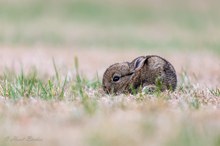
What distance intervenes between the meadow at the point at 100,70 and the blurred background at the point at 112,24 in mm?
31

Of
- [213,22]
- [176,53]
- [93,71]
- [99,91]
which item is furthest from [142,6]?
[99,91]

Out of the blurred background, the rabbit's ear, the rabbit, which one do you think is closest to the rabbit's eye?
the rabbit

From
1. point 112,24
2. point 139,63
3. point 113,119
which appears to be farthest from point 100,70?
point 112,24

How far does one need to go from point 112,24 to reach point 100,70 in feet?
35.8

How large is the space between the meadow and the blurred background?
0.10 ft

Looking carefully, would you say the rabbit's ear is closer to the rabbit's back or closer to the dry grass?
the rabbit's back

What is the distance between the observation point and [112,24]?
914 inches

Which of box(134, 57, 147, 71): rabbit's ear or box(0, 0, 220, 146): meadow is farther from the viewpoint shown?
box(134, 57, 147, 71): rabbit's ear

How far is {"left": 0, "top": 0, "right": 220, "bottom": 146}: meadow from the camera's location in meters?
5.25

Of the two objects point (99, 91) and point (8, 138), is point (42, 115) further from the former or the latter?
point (99, 91)

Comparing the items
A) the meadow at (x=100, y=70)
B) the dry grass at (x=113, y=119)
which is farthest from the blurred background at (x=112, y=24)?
the dry grass at (x=113, y=119)

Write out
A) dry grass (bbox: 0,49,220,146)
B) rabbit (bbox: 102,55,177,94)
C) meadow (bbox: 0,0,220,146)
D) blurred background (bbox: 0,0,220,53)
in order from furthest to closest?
blurred background (bbox: 0,0,220,53) → rabbit (bbox: 102,55,177,94) → meadow (bbox: 0,0,220,146) → dry grass (bbox: 0,49,220,146)

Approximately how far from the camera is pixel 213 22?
23.6m

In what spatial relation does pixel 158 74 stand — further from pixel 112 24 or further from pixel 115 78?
pixel 112 24
